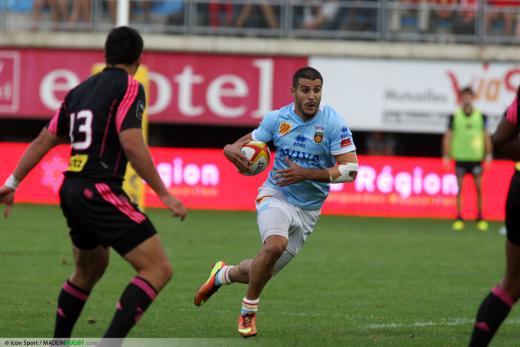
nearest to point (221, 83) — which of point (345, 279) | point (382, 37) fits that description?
point (382, 37)

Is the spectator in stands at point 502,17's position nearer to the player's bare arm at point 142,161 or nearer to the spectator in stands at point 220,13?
the spectator in stands at point 220,13

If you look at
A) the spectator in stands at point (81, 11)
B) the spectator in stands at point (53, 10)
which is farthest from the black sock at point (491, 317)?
the spectator in stands at point (53, 10)

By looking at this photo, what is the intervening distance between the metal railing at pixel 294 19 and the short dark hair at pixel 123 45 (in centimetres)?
2191

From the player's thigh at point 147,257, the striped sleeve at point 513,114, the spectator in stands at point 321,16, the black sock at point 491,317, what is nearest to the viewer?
the striped sleeve at point 513,114

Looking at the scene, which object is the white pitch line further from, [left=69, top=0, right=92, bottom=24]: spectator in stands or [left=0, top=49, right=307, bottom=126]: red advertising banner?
[left=69, top=0, right=92, bottom=24]: spectator in stands

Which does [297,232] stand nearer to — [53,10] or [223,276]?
[223,276]

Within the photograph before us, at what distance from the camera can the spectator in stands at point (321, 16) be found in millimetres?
28438

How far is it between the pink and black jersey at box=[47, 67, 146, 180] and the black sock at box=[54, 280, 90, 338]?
800 mm

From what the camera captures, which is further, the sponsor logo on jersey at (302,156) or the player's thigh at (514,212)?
the sponsor logo on jersey at (302,156)

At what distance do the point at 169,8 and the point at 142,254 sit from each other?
2272 centimetres

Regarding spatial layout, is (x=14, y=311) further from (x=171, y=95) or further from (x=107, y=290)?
(x=171, y=95)

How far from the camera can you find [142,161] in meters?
6.39

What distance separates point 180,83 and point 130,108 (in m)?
21.8

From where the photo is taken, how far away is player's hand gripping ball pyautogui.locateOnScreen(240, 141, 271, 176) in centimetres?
868
